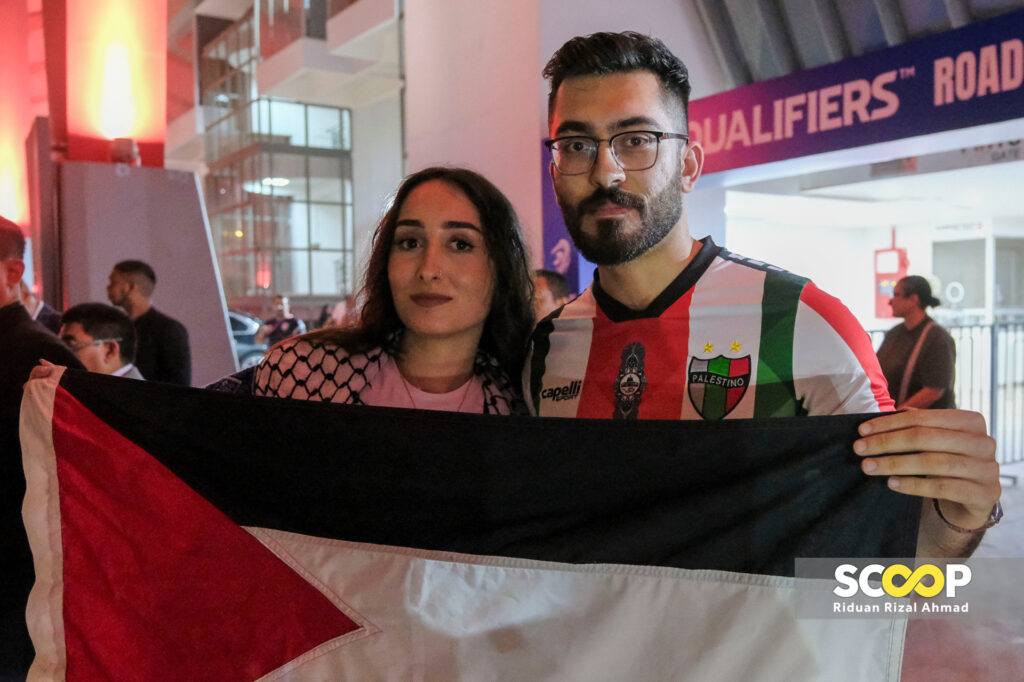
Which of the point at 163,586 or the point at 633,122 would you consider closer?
the point at 163,586

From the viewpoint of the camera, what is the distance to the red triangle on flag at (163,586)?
1.50 meters

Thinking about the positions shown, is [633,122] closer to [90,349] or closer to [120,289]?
[90,349]

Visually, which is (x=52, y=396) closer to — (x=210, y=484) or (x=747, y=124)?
(x=210, y=484)

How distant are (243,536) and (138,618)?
0.86 ft

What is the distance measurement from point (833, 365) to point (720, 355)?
0.23m

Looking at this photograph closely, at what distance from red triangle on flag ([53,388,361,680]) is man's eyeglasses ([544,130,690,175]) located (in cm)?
103

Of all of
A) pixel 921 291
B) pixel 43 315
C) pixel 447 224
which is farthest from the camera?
pixel 43 315

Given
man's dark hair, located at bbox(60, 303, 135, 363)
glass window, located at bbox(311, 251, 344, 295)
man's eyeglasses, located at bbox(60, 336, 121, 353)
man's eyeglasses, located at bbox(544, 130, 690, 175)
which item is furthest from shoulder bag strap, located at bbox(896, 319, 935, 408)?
glass window, located at bbox(311, 251, 344, 295)

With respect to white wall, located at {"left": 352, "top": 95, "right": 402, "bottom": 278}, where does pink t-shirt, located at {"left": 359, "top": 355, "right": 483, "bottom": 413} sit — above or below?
below

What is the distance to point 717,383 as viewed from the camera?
167 cm

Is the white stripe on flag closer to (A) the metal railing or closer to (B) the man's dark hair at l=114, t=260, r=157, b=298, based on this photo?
(B) the man's dark hair at l=114, t=260, r=157, b=298

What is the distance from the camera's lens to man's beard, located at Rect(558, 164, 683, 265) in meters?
1.68

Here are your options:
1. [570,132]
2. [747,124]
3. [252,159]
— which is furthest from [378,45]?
[570,132]

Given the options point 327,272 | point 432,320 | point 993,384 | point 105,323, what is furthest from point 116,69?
point 327,272
